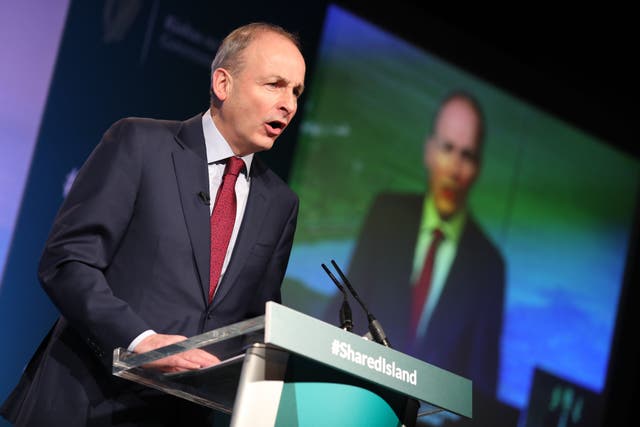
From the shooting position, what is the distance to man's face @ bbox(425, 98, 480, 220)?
210 inches

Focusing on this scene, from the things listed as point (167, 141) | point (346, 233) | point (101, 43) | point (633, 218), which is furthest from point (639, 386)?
point (167, 141)

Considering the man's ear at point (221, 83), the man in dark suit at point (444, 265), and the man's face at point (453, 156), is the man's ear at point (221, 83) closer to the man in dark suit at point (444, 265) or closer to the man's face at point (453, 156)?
the man in dark suit at point (444, 265)

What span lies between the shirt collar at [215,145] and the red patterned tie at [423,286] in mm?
2846

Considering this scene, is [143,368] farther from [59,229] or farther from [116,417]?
[59,229]

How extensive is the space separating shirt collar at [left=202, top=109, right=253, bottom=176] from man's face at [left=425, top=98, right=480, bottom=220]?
2.97 metres

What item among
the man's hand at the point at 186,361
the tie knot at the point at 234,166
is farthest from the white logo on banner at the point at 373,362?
the tie knot at the point at 234,166

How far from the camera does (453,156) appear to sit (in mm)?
5414

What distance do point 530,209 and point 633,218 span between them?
3.44 feet

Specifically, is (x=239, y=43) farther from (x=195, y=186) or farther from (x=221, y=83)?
(x=195, y=186)

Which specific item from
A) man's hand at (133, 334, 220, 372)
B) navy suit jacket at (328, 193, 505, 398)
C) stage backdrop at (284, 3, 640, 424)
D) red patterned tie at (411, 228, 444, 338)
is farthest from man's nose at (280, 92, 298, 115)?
red patterned tie at (411, 228, 444, 338)

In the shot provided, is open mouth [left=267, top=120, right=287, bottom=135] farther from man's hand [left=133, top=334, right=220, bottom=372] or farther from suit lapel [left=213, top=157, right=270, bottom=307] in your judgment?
man's hand [left=133, top=334, right=220, bottom=372]

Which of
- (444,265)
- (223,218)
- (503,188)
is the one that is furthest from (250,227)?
A: (503,188)

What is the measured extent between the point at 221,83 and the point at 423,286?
295 cm

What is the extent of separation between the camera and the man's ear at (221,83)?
8.11ft
